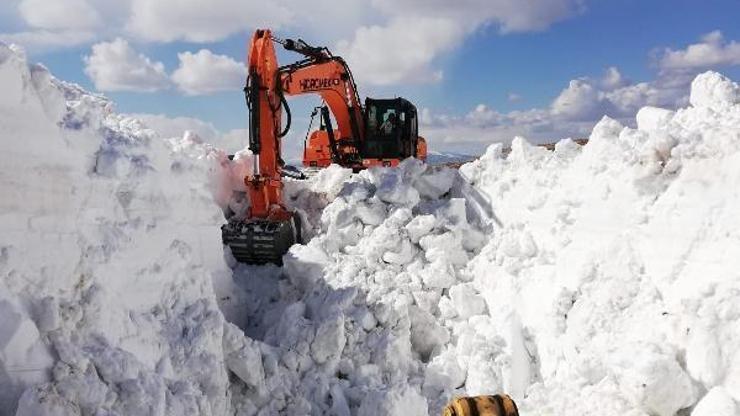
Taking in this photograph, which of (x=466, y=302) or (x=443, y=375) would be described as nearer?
(x=443, y=375)

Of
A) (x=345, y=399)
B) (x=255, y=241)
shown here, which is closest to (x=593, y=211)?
(x=345, y=399)

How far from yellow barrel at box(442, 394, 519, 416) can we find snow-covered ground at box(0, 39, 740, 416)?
2.15 metres

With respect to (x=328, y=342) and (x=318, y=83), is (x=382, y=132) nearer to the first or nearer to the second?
(x=318, y=83)

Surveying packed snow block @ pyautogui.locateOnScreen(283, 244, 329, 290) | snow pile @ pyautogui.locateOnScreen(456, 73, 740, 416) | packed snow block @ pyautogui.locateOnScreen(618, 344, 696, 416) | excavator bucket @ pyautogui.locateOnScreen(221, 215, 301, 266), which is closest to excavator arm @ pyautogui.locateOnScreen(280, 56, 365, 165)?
excavator bucket @ pyautogui.locateOnScreen(221, 215, 301, 266)

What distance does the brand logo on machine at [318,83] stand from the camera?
38.3ft

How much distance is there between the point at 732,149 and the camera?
681 cm

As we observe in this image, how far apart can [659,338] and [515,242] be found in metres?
2.88

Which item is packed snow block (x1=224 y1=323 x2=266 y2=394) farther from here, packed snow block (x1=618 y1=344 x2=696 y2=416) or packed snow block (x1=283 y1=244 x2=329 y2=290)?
packed snow block (x1=618 y1=344 x2=696 y2=416)

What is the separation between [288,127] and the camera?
36.8 feet

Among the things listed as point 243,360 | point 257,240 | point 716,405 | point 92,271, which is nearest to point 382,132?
point 257,240

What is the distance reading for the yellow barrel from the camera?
4.18 metres

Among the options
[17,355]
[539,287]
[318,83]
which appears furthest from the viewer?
[318,83]

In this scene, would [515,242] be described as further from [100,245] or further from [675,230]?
[100,245]

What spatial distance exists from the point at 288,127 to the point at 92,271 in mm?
5962
